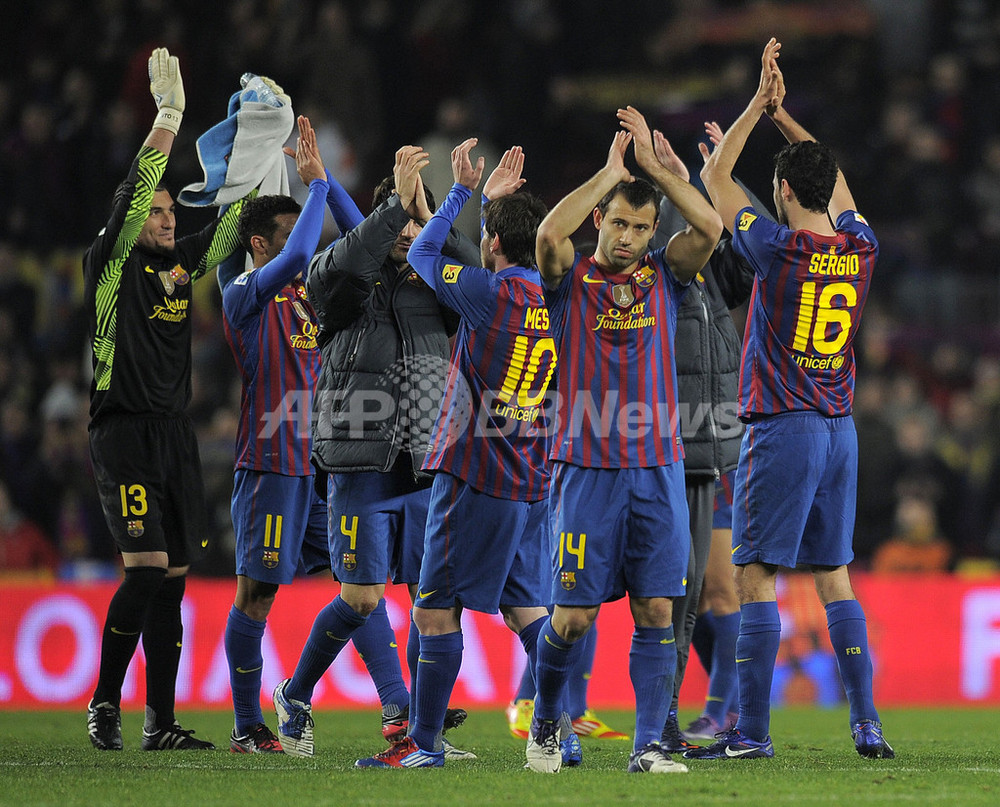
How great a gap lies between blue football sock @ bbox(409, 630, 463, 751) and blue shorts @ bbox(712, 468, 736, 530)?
2.03 m

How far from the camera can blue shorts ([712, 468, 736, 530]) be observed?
22.9 ft

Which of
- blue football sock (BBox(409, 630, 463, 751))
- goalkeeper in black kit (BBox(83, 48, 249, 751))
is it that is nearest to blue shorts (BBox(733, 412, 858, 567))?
blue football sock (BBox(409, 630, 463, 751))

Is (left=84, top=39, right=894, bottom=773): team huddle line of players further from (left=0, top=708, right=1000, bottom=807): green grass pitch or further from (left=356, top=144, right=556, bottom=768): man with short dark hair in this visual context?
(left=0, top=708, right=1000, bottom=807): green grass pitch

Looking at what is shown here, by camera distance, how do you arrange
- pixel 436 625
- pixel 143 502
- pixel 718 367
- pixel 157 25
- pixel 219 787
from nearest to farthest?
pixel 219 787
pixel 436 625
pixel 143 502
pixel 718 367
pixel 157 25

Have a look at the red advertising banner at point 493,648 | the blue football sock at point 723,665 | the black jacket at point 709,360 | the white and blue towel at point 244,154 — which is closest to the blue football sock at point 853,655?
the black jacket at point 709,360

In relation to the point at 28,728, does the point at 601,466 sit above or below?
above

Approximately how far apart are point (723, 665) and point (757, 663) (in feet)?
4.19

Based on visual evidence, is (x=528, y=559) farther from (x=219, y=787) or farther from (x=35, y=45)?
(x=35, y=45)

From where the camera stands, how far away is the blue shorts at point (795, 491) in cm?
561

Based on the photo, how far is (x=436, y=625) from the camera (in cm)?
534

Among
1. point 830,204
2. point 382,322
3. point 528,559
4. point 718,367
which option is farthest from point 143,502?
point 830,204

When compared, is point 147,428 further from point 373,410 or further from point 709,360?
point 709,360

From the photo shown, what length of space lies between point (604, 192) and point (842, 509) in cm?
175

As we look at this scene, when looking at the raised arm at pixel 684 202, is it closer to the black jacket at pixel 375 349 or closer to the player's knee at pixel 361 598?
the black jacket at pixel 375 349
